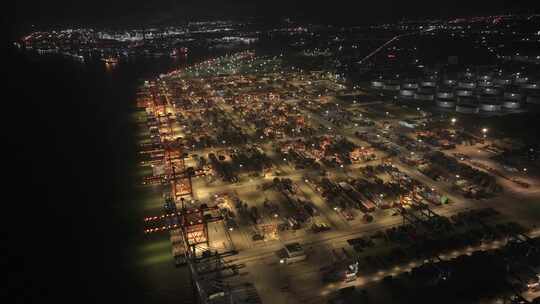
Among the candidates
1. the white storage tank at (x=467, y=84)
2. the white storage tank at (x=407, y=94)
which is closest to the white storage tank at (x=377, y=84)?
the white storage tank at (x=407, y=94)

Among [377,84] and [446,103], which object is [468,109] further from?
[377,84]

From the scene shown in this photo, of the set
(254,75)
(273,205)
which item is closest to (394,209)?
(273,205)

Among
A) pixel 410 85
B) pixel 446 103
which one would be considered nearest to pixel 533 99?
pixel 446 103

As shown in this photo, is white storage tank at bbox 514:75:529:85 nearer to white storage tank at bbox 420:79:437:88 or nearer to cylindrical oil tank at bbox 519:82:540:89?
cylindrical oil tank at bbox 519:82:540:89

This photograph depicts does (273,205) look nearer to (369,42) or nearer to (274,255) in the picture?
(274,255)

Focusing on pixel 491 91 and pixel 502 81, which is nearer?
pixel 491 91

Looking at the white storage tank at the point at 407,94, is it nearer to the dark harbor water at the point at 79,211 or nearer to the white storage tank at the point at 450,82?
the white storage tank at the point at 450,82
